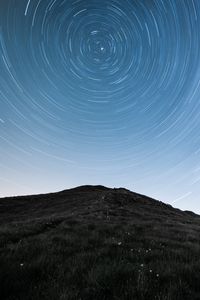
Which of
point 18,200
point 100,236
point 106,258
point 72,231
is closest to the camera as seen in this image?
point 106,258

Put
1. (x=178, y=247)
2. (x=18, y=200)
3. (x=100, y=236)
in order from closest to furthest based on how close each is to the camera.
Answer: (x=178, y=247) < (x=100, y=236) < (x=18, y=200)

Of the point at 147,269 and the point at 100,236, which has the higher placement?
the point at 100,236

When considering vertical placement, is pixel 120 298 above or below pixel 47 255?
below

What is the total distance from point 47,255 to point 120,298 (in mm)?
4193

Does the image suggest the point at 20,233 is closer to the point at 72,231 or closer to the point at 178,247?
the point at 72,231

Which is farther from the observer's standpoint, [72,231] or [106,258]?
[72,231]

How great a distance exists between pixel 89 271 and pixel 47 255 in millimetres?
2362

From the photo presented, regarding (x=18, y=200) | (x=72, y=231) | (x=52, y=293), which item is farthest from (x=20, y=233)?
(x=18, y=200)

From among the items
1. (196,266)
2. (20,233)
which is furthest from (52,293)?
(20,233)

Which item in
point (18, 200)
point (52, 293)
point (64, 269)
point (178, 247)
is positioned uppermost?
point (18, 200)

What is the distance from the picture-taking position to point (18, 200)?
39.9 metres

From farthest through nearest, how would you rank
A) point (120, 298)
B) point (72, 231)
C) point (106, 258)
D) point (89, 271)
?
point (72, 231)
point (106, 258)
point (89, 271)
point (120, 298)

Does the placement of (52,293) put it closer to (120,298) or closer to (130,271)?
(120,298)

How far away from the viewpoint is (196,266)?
28.3 ft
